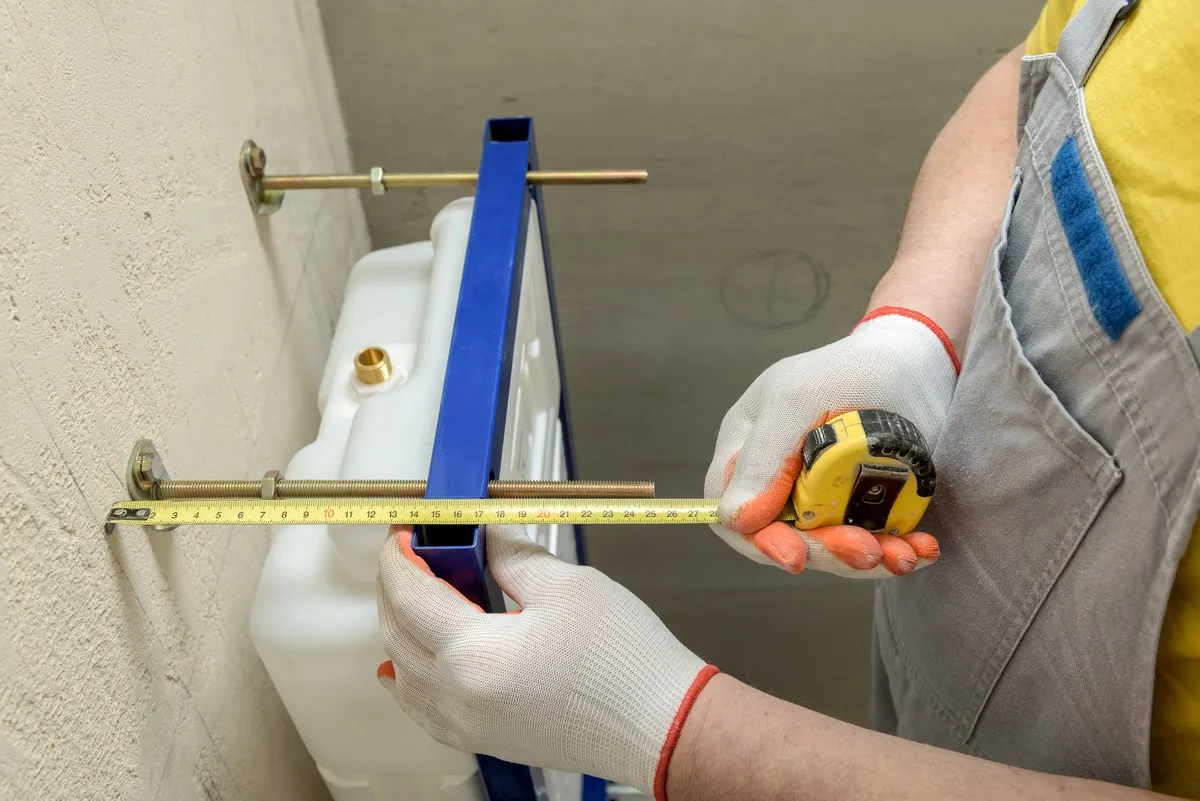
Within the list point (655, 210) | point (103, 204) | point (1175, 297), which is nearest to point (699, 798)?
point (1175, 297)

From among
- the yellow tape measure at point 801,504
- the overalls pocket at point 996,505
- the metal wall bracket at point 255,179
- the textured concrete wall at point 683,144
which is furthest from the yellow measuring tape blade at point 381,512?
the textured concrete wall at point 683,144

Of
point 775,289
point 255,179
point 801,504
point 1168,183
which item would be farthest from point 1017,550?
point 775,289

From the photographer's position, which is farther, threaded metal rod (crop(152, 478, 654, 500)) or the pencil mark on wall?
the pencil mark on wall

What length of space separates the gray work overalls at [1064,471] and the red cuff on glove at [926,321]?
0.08 meters

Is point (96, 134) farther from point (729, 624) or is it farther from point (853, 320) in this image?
point (729, 624)

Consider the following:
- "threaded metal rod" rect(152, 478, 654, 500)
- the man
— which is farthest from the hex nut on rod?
the man

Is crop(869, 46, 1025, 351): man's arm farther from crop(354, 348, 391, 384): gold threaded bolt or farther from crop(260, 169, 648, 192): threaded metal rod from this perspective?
crop(354, 348, 391, 384): gold threaded bolt

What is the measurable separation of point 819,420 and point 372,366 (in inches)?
15.4

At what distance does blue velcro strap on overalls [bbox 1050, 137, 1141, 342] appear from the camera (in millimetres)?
529

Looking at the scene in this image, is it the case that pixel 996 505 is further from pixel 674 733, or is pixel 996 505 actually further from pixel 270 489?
pixel 270 489

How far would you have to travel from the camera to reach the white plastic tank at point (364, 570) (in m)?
0.67

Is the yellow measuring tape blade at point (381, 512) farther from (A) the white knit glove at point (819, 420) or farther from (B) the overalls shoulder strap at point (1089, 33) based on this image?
(B) the overalls shoulder strap at point (1089, 33)

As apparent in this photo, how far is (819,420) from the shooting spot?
0.69 metres

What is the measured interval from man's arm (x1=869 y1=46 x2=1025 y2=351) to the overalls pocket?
101mm
